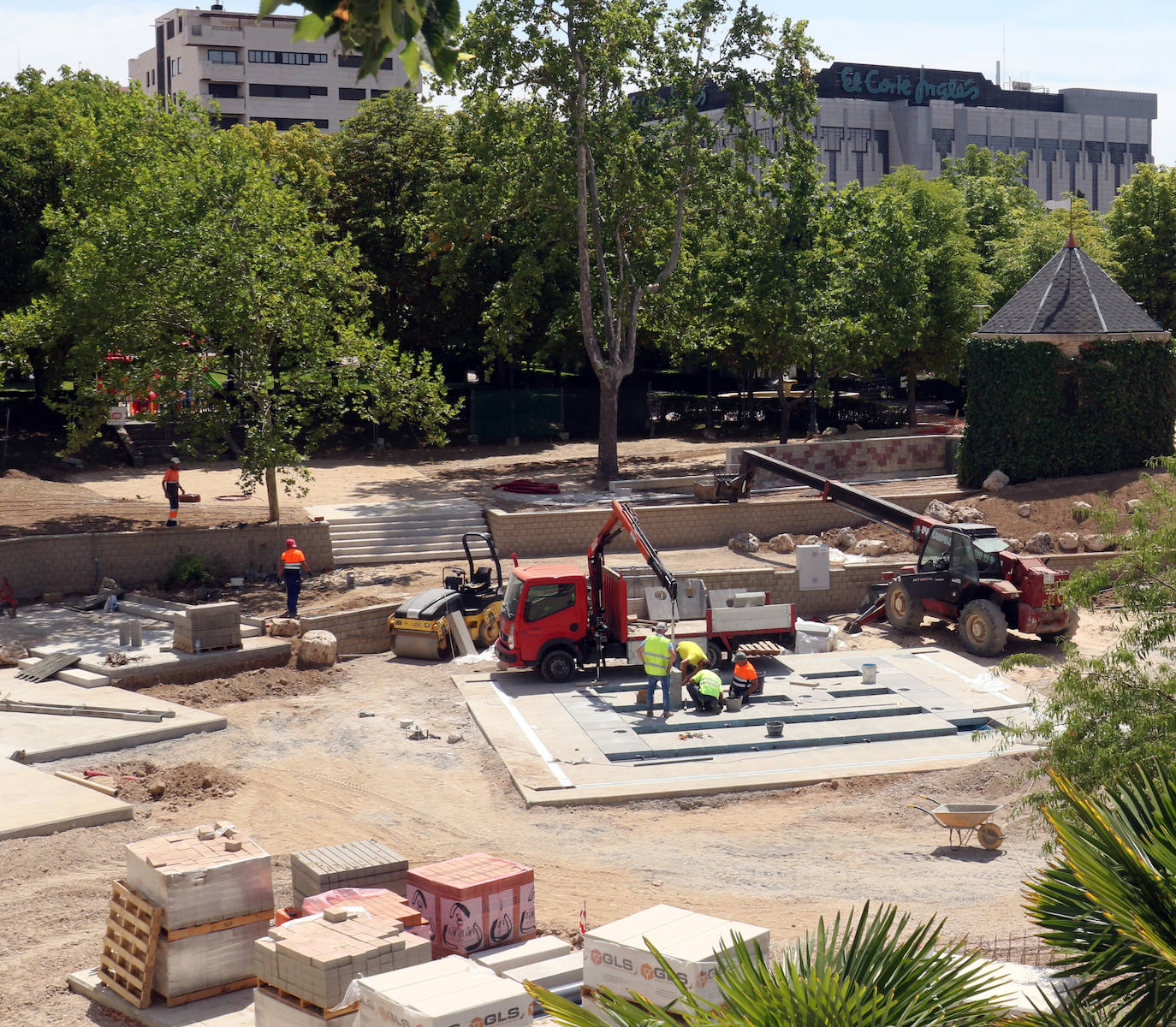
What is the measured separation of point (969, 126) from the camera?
10500cm

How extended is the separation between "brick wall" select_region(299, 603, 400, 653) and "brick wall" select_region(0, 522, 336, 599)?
3856 millimetres

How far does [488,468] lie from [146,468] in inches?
418

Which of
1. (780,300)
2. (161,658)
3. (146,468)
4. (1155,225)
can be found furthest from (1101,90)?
(161,658)

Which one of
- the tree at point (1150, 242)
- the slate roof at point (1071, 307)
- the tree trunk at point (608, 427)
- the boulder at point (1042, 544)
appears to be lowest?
the boulder at point (1042, 544)

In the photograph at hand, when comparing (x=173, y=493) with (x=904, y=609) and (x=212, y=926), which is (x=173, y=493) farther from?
(x=212, y=926)

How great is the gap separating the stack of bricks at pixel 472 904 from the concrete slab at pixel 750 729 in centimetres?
615

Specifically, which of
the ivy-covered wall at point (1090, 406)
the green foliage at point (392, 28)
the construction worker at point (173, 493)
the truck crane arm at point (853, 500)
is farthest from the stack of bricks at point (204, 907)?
the ivy-covered wall at point (1090, 406)

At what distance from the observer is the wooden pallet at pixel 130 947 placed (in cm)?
1096

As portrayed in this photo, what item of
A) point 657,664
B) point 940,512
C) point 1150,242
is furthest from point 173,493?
point 1150,242

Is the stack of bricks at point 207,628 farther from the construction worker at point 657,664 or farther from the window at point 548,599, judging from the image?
the construction worker at point 657,664

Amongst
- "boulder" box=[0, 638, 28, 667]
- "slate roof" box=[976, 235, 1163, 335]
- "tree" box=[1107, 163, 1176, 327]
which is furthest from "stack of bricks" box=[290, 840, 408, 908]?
"tree" box=[1107, 163, 1176, 327]

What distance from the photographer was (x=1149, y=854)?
19.8 ft

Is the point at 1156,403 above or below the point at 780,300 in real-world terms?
below

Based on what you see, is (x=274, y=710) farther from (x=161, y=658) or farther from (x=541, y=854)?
(x=541, y=854)
